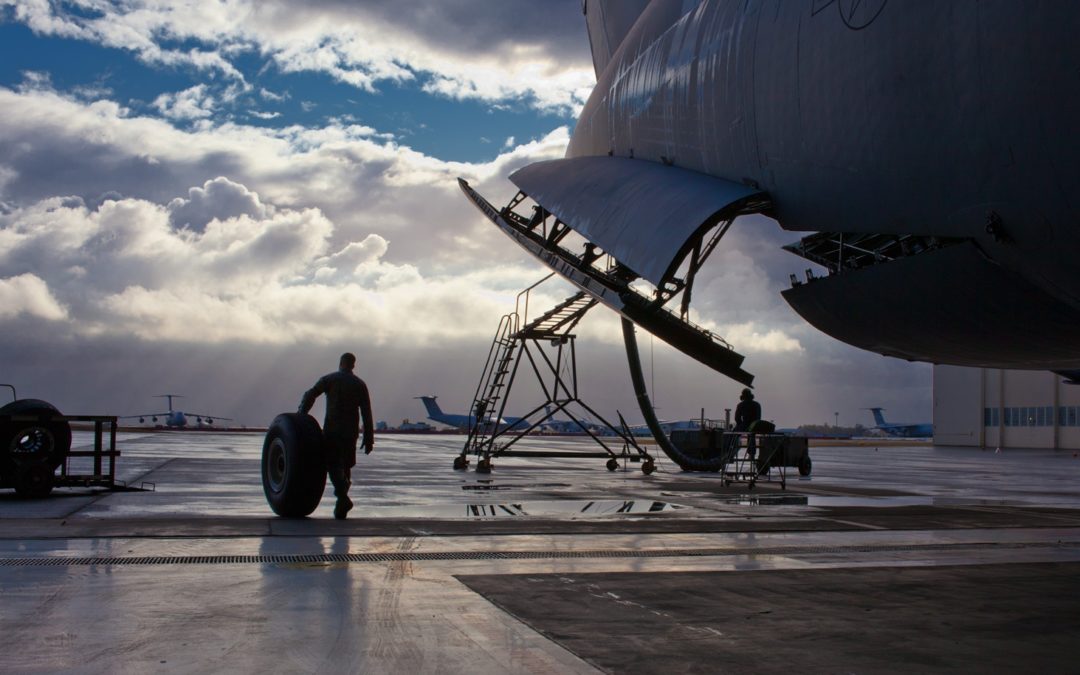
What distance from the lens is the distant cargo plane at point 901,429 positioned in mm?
134500

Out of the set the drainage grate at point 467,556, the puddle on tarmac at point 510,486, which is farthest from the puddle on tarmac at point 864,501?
the drainage grate at point 467,556

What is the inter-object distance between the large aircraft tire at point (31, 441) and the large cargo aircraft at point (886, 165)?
770cm

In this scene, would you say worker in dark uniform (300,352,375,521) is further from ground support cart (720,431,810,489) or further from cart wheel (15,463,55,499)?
ground support cart (720,431,810,489)

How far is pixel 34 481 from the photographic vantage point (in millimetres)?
12281

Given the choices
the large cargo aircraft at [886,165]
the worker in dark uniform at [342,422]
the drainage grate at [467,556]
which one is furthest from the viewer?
the worker in dark uniform at [342,422]

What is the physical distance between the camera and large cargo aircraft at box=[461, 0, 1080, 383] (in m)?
6.83

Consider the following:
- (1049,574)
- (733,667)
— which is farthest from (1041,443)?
(733,667)

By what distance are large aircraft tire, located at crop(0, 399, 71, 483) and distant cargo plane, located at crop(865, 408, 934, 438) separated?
133 meters

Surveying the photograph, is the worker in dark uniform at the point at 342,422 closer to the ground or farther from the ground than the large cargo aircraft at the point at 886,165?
closer to the ground

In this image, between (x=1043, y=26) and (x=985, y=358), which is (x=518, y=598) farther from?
(x=985, y=358)

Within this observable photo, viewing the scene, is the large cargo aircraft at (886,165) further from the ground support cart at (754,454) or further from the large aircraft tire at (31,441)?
the large aircraft tire at (31,441)

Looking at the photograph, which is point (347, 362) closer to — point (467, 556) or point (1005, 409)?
point (467, 556)

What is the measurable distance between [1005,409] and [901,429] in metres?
72.7

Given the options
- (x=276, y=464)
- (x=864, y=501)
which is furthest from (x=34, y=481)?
(x=864, y=501)
